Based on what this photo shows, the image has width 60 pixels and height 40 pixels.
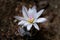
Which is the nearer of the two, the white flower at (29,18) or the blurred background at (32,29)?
the white flower at (29,18)

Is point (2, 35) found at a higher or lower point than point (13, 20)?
lower

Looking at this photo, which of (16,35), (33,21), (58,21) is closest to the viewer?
(33,21)

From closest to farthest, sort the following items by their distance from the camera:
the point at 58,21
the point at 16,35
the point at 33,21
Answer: the point at 33,21
the point at 16,35
the point at 58,21

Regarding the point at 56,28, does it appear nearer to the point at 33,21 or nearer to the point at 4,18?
the point at 33,21

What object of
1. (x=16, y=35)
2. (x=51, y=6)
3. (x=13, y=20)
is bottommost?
(x=16, y=35)

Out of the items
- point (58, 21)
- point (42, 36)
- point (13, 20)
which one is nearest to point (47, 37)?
point (42, 36)

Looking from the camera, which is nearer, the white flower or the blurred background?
the white flower

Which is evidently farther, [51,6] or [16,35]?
[51,6]
